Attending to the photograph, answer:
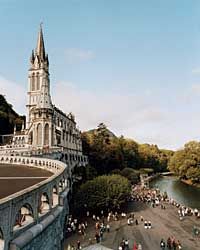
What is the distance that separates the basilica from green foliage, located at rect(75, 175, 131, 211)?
12.6 metres

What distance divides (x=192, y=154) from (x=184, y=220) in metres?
49.4

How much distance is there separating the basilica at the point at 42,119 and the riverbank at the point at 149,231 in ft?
68.2

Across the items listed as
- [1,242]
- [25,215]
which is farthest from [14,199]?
[25,215]

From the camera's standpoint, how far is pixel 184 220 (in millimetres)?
42406

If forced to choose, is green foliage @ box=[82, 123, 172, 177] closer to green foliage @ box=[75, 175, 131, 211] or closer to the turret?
the turret

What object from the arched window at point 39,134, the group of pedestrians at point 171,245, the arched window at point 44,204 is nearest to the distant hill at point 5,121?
the arched window at point 39,134

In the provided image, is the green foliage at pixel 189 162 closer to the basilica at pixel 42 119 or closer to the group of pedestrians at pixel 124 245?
the basilica at pixel 42 119

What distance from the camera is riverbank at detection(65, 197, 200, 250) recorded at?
3232 cm

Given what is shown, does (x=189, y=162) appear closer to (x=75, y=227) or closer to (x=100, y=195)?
(x=100, y=195)

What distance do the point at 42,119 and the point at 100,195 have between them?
68.8 feet

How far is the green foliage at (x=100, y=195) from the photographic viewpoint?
44.5 meters

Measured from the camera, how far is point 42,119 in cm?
5906

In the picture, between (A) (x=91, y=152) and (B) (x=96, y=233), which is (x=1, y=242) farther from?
(A) (x=91, y=152)

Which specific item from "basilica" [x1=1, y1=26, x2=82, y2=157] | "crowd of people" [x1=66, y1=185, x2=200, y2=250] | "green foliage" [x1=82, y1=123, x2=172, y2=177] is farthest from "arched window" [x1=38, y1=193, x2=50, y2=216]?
"green foliage" [x1=82, y1=123, x2=172, y2=177]
